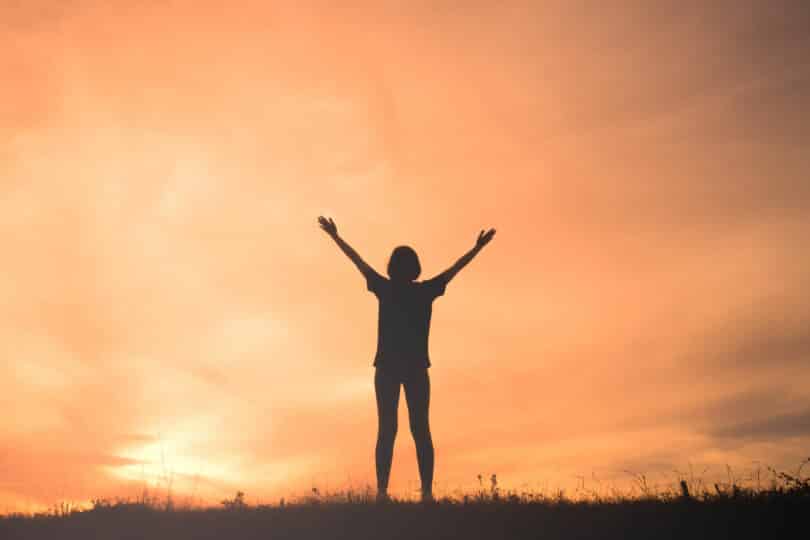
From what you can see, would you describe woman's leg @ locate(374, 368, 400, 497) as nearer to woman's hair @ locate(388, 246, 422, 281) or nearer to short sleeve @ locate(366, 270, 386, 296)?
short sleeve @ locate(366, 270, 386, 296)

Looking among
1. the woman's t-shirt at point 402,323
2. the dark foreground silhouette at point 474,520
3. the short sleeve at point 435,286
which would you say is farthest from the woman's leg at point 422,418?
the short sleeve at point 435,286

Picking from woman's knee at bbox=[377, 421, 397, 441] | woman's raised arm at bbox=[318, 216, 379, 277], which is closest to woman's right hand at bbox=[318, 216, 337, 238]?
woman's raised arm at bbox=[318, 216, 379, 277]

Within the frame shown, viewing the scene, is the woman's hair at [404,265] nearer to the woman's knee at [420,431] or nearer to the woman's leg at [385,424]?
the woman's leg at [385,424]

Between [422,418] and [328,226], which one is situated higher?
[328,226]

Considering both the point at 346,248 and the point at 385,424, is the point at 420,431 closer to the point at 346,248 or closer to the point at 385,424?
the point at 385,424

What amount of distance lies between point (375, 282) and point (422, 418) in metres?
2.08

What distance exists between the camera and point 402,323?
1241cm

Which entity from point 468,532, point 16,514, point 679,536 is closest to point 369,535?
point 468,532

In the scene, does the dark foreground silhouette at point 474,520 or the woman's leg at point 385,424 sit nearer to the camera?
the dark foreground silhouette at point 474,520

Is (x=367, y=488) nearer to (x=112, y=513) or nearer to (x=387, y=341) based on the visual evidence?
(x=387, y=341)

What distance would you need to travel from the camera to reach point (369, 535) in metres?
10.5

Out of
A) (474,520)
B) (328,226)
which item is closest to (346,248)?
(328,226)

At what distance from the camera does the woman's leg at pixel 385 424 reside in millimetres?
12258

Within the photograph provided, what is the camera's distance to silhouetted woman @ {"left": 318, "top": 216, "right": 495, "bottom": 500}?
12.3 metres
